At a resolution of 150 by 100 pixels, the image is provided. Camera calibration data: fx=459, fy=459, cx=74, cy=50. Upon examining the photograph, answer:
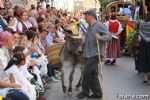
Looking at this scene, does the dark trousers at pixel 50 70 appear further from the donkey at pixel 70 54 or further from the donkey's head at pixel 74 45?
the donkey's head at pixel 74 45

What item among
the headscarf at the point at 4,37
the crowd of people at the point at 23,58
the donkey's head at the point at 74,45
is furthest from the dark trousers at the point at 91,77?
the headscarf at the point at 4,37

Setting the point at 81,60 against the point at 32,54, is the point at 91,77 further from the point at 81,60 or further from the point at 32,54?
the point at 32,54

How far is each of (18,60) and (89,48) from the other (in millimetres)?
2767

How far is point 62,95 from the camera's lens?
35.6 feet

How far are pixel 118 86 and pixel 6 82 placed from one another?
507 cm

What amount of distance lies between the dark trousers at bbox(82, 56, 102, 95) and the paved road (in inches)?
13.0

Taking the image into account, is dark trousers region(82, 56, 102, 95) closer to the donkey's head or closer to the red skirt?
the donkey's head

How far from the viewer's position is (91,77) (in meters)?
10.6

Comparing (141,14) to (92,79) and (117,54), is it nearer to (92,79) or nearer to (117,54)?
(117,54)

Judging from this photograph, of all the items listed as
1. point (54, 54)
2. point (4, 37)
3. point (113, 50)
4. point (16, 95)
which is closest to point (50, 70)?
point (54, 54)

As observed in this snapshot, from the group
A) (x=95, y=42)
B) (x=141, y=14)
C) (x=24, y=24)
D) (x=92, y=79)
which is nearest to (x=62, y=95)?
(x=92, y=79)

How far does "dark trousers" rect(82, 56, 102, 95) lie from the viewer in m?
10.4

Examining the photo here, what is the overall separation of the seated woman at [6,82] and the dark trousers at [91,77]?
2.22m

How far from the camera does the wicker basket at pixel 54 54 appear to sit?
39.4 feet
